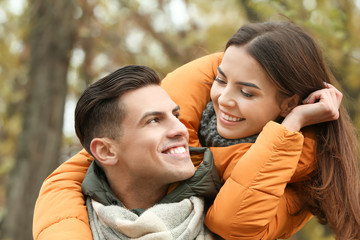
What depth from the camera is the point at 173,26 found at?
8.51 metres

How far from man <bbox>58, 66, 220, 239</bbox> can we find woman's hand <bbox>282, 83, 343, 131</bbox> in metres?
0.46

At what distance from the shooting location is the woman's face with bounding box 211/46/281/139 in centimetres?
257

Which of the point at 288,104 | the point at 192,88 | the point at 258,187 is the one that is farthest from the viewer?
the point at 192,88

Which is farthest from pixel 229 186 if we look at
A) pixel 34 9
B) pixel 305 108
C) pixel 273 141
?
pixel 34 9

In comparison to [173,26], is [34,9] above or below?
above

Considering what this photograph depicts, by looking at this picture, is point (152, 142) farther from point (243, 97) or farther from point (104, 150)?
point (243, 97)

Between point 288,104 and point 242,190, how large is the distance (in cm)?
55

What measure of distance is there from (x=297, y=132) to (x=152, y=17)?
21.3 feet

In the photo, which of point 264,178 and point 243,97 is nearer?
point 264,178

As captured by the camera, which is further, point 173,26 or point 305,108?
point 173,26

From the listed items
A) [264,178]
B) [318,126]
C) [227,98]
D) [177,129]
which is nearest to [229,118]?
[227,98]

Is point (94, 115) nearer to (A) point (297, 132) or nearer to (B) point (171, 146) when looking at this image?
(B) point (171, 146)

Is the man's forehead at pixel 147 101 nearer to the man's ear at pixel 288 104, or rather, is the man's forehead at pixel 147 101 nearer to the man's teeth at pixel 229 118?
the man's teeth at pixel 229 118

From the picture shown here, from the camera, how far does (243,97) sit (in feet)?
8.50
